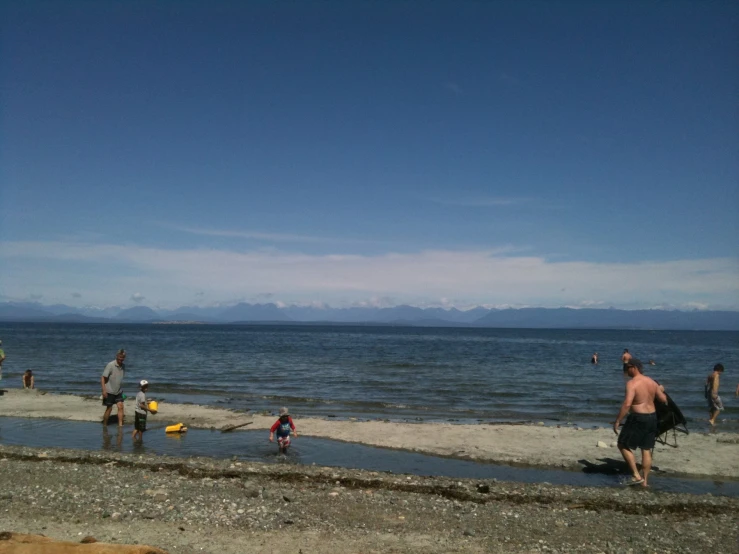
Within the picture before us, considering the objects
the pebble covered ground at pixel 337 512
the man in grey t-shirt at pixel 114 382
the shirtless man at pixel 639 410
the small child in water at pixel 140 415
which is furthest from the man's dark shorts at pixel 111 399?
the shirtless man at pixel 639 410

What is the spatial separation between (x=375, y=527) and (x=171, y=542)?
113 inches

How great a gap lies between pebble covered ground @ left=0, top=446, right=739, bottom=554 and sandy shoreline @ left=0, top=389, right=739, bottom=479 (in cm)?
274

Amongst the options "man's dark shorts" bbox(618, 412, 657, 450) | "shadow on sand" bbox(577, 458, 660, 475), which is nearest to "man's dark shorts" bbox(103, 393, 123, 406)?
"shadow on sand" bbox(577, 458, 660, 475)

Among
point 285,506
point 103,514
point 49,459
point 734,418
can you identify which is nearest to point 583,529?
point 285,506

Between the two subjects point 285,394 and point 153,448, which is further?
point 285,394

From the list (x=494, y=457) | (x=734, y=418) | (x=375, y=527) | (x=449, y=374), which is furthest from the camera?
(x=449, y=374)

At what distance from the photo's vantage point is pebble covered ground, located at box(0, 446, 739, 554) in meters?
7.37

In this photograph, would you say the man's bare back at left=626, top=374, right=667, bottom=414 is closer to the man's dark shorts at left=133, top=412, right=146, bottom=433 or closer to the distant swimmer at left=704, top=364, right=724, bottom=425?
the distant swimmer at left=704, top=364, right=724, bottom=425

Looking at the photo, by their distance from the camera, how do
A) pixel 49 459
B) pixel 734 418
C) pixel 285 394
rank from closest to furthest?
pixel 49 459 → pixel 734 418 → pixel 285 394

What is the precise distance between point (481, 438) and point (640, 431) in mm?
6066

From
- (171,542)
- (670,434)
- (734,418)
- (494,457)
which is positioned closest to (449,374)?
(734,418)

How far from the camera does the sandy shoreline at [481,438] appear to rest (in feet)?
42.5

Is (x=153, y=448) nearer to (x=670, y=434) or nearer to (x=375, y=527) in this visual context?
(x=375, y=527)

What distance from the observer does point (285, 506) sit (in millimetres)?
8719
